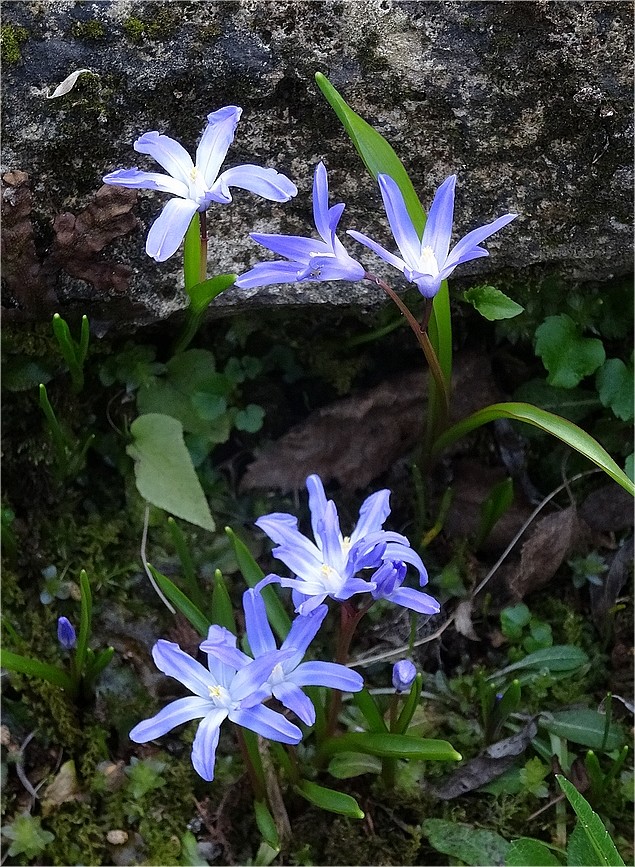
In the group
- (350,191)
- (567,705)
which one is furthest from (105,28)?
(567,705)

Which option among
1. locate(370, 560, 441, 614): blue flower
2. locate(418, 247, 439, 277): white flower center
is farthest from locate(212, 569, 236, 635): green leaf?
locate(418, 247, 439, 277): white flower center

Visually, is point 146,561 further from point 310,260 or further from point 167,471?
point 310,260

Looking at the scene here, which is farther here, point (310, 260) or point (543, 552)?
point (543, 552)

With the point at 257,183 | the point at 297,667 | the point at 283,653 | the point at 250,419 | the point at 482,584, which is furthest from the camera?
the point at 250,419

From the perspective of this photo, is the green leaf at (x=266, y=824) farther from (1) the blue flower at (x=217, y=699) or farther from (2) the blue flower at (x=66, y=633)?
(2) the blue flower at (x=66, y=633)

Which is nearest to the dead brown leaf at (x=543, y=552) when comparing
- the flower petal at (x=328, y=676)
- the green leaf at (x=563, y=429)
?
the green leaf at (x=563, y=429)

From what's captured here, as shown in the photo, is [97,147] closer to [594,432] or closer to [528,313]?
[528,313]

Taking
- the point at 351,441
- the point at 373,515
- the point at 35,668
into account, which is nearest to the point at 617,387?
the point at 351,441
